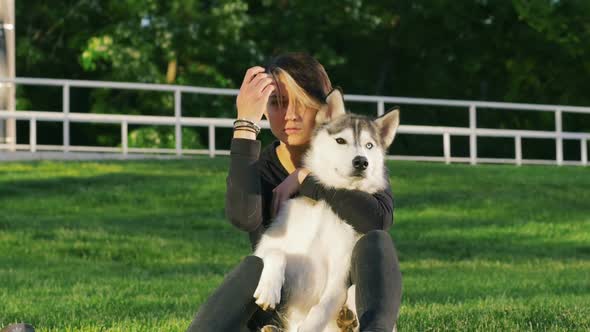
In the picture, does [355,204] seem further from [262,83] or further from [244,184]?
[262,83]

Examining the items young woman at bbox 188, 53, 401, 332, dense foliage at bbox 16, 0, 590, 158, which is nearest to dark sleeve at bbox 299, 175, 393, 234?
young woman at bbox 188, 53, 401, 332

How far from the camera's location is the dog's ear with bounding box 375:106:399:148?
4617 mm

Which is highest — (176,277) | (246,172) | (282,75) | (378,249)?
(282,75)

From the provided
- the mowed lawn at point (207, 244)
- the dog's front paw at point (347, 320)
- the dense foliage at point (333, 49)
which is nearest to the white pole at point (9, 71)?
the mowed lawn at point (207, 244)

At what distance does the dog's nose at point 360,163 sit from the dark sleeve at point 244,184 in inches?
14.5

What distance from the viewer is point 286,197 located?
4648 mm

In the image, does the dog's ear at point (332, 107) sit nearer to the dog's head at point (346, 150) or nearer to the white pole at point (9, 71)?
the dog's head at point (346, 150)

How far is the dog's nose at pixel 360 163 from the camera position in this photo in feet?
14.3

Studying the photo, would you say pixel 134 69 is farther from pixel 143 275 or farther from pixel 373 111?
pixel 143 275

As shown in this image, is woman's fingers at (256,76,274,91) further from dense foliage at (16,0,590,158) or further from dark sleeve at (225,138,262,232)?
dense foliage at (16,0,590,158)

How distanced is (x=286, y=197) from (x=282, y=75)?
559mm

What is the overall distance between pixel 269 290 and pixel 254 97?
0.75 m

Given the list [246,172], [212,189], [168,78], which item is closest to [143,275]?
[212,189]

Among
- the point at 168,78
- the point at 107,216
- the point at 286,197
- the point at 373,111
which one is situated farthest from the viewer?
the point at 373,111
